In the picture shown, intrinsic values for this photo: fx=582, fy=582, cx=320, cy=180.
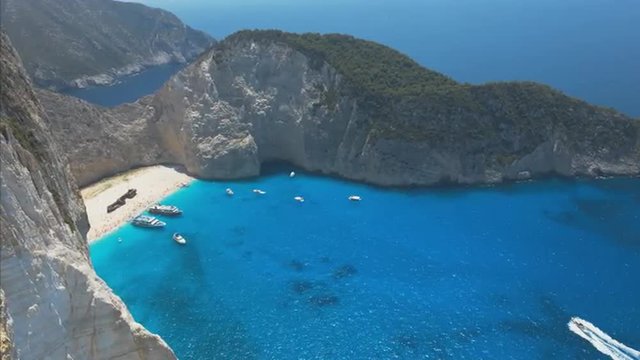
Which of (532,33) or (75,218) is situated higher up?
(532,33)

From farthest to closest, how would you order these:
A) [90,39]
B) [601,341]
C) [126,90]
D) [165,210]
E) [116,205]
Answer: [90,39] → [126,90] → [116,205] → [165,210] → [601,341]

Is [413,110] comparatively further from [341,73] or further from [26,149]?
[26,149]

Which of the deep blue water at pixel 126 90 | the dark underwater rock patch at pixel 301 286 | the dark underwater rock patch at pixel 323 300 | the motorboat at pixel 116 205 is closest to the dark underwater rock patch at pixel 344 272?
the dark underwater rock patch at pixel 301 286

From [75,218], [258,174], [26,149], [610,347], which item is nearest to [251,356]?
[75,218]

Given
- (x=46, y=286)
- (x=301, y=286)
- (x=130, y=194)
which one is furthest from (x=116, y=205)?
(x=46, y=286)

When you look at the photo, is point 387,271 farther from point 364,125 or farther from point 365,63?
point 365,63
